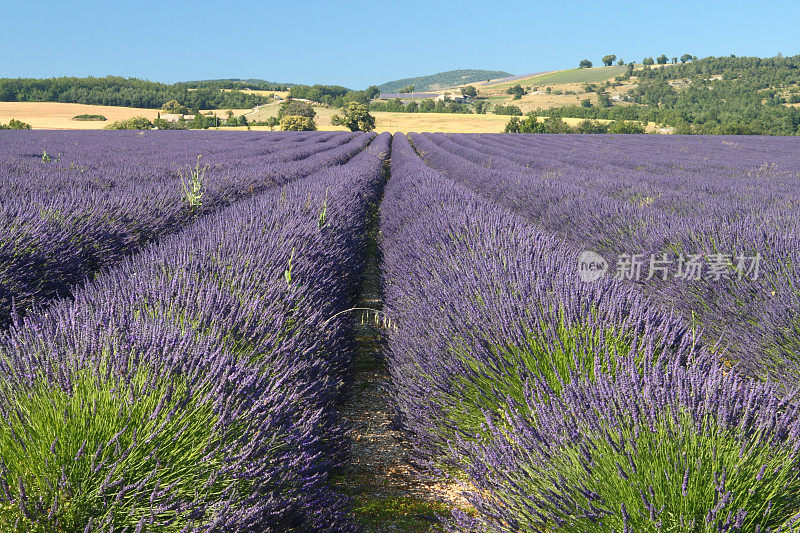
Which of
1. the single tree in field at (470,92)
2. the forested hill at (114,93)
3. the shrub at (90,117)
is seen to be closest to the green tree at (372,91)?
the single tree in field at (470,92)

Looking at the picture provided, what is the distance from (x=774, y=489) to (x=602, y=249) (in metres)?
4.03

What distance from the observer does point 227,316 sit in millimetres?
2006

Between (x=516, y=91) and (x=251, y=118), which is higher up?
(x=516, y=91)

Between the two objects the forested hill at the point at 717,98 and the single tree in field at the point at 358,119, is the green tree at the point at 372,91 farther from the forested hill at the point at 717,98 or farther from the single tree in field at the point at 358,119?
the single tree in field at the point at 358,119

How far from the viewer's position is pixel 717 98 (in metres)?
64.3

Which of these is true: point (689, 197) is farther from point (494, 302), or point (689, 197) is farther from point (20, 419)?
point (20, 419)

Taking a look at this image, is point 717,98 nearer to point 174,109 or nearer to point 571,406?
point 174,109

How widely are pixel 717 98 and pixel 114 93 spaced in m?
81.9

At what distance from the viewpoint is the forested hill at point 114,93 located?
63.0 m

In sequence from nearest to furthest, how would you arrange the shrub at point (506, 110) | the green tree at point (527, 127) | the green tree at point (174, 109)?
1. the green tree at point (527, 127)
2. the green tree at point (174, 109)
3. the shrub at point (506, 110)

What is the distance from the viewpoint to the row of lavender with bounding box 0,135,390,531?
1.13 metres

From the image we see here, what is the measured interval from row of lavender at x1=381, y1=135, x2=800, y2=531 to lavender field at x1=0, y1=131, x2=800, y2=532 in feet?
0.04

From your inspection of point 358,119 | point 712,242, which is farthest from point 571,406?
point 358,119

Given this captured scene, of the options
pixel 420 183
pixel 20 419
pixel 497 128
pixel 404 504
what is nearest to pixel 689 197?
pixel 420 183
